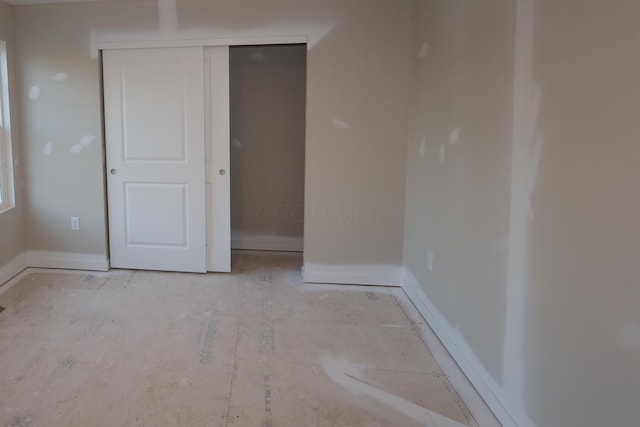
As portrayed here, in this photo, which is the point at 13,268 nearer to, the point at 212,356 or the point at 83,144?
the point at 83,144

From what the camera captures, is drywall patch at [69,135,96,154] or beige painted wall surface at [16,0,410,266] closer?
beige painted wall surface at [16,0,410,266]

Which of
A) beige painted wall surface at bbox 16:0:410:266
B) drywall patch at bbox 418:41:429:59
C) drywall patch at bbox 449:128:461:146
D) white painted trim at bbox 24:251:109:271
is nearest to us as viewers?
drywall patch at bbox 449:128:461:146

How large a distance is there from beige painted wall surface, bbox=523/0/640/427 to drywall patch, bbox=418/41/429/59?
4.30ft

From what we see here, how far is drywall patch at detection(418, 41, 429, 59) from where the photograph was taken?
2975 millimetres

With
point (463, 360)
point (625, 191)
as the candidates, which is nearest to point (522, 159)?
point (625, 191)

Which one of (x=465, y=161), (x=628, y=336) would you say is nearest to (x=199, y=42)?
(x=465, y=161)

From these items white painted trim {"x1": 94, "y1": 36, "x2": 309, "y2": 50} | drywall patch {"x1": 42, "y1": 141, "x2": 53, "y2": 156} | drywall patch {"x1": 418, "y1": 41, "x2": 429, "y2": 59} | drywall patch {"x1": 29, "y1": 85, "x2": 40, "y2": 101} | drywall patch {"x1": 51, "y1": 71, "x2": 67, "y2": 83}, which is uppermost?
white painted trim {"x1": 94, "y1": 36, "x2": 309, "y2": 50}

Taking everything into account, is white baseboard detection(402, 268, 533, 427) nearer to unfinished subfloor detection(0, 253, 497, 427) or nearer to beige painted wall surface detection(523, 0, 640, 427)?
unfinished subfloor detection(0, 253, 497, 427)

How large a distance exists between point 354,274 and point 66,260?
2.48 metres

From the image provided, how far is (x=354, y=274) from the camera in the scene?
3.63 meters

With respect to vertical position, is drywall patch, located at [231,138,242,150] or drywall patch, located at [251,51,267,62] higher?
drywall patch, located at [251,51,267,62]

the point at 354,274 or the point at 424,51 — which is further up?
the point at 424,51

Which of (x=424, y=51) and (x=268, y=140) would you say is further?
(x=268, y=140)

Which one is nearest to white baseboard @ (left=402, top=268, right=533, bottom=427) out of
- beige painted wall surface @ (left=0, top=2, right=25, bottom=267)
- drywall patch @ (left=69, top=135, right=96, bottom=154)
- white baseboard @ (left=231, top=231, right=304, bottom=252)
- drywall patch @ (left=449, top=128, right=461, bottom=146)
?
drywall patch @ (left=449, top=128, right=461, bottom=146)
